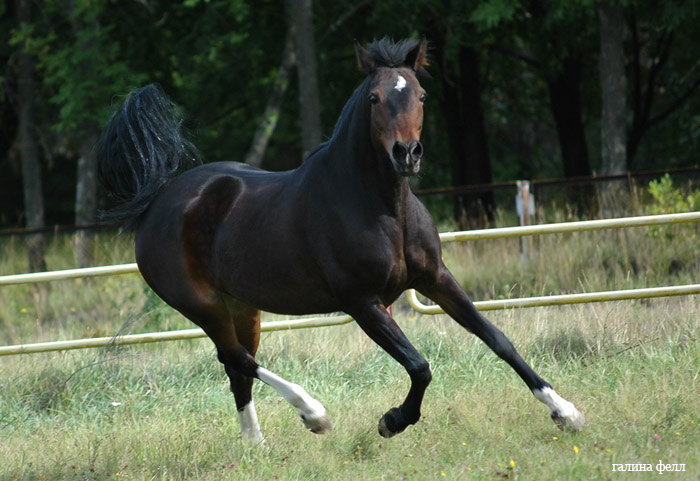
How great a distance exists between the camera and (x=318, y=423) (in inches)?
215

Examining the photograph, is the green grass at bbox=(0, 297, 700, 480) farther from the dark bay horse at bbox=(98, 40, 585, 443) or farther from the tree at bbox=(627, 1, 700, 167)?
the tree at bbox=(627, 1, 700, 167)

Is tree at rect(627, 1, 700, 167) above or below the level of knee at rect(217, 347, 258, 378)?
above

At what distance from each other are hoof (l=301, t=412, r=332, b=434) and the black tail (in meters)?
2.01

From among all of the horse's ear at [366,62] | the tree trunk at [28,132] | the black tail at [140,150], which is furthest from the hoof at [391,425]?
the tree trunk at [28,132]

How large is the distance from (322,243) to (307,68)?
33.1 feet

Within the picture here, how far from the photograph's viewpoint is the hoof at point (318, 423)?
17.9 feet

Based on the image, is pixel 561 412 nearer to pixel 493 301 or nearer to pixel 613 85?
pixel 493 301

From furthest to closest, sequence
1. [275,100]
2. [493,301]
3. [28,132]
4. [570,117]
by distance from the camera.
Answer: [570,117] < [28,132] < [275,100] < [493,301]

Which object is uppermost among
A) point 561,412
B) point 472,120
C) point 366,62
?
point 366,62

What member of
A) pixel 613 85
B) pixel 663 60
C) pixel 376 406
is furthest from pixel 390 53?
pixel 663 60

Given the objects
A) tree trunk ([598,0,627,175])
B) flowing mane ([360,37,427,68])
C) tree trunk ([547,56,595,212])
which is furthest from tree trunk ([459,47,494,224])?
flowing mane ([360,37,427,68])

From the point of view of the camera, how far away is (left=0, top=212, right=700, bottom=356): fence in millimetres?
7219

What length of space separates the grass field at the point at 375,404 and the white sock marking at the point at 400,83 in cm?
189

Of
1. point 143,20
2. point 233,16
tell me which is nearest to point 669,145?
point 233,16
